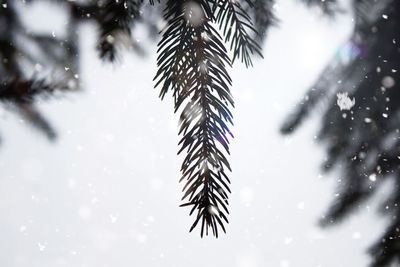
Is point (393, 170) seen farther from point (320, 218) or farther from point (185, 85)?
point (185, 85)

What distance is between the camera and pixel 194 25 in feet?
1.73

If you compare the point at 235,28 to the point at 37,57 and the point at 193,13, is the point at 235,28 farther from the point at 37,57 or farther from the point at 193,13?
the point at 37,57

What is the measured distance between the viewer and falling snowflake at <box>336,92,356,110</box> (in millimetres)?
1276

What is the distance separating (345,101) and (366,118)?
102 millimetres

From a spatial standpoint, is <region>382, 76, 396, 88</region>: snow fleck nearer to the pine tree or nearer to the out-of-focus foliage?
the pine tree

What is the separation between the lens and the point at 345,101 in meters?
1.29

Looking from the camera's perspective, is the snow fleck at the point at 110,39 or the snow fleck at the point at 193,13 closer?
the snow fleck at the point at 193,13

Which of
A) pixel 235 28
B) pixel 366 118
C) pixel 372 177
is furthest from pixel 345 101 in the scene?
pixel 235 28

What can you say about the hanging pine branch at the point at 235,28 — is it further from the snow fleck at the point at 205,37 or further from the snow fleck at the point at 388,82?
the snow fleck at the point at 388,82

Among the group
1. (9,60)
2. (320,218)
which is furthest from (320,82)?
(9,60)

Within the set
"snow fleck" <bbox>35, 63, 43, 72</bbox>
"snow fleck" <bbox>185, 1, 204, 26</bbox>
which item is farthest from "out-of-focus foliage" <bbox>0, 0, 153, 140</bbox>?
"snow fleck" <bbox>185, 1, 204, 26</bbox>

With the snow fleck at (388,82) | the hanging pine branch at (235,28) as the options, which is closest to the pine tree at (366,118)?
the snow fleck at (388,82)

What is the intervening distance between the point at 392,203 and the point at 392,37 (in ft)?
1.98

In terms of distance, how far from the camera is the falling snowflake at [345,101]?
4.19 ft
